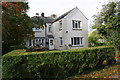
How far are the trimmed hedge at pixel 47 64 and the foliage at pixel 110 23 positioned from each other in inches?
320

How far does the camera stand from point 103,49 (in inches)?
287

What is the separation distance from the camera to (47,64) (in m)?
5.03

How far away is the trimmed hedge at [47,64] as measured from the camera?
15.1ft

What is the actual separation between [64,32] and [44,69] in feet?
52.9

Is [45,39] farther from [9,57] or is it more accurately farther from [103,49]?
[9,57]

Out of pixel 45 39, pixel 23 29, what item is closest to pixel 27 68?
pixel 23 29

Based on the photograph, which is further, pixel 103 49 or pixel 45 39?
pixel 45 39

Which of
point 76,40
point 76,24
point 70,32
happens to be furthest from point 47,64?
point 76,24

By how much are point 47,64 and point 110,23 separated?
12055mm

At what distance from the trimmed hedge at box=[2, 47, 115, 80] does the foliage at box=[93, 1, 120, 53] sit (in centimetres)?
813

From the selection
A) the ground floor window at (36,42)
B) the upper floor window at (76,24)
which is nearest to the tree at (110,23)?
the upper floor window at (76,24)

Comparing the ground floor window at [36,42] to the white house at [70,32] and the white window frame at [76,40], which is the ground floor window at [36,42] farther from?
the white window frame at [76,40]

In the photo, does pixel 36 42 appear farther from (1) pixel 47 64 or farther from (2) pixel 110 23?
(1) pixel 47 64

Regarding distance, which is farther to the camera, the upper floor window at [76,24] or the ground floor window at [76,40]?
the upper floor window at [76,24]
